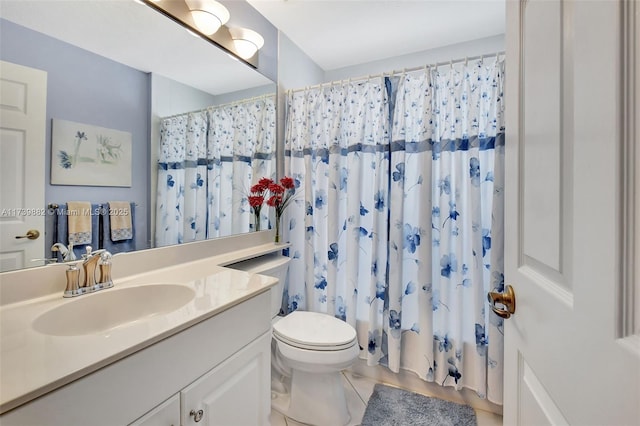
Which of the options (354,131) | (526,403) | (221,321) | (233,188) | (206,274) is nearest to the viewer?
(526,403)

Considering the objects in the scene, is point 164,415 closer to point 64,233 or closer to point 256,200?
point 64,233

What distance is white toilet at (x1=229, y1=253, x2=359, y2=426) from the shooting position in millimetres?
→ 1397

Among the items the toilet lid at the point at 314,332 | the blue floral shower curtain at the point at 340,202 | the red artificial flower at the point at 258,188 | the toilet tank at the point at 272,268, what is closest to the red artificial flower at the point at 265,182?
the red artificial flower at the point at 258,188

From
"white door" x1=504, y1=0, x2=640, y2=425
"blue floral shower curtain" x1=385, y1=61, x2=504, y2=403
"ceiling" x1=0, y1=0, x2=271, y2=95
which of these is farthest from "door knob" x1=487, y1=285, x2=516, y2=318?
"ceiling" x1=0, y1=0, x2=271, y2=95

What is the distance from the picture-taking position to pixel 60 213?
94 centimetres

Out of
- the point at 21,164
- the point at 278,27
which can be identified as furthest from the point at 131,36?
the point at 278,27

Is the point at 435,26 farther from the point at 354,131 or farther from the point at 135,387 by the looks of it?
the point at 135,387

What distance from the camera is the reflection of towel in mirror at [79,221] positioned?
965mm

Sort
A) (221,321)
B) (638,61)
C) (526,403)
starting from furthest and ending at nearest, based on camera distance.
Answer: (221,321)
(526,403)
(638,61)

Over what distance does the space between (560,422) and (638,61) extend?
0.54 m

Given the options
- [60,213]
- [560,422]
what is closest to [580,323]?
[560,422]

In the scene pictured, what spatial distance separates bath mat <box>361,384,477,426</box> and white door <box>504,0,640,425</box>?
103 cm

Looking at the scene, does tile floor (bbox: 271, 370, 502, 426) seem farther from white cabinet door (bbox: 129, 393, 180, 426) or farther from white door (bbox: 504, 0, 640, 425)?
white door (bbox: 504, 0, 640, 425)

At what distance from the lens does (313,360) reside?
4.55 ft
